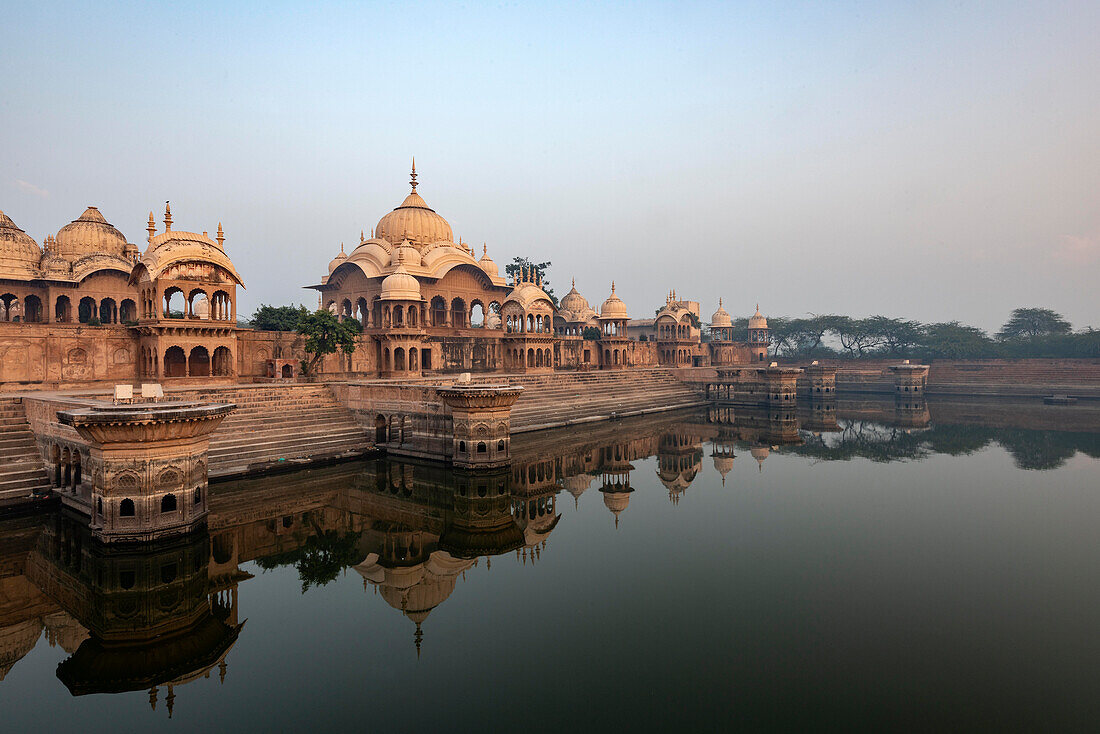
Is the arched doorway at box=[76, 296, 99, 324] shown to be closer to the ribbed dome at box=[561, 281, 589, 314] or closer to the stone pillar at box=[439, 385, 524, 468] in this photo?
the stone pillar at box=[439, 385, 524, 468]

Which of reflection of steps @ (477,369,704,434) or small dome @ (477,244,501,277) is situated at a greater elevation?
small dome @ (477,244,501,277)

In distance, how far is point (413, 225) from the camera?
3712 centimetres

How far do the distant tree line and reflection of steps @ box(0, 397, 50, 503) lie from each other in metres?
65.6

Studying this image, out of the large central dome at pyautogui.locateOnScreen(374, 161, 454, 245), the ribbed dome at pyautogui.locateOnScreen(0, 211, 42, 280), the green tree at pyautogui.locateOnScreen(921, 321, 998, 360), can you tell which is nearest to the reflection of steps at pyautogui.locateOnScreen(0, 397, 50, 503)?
the ribbed dome at pyautogui.locateOnScreen(0, 211, 42, 280)

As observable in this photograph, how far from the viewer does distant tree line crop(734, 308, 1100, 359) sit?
55.3m

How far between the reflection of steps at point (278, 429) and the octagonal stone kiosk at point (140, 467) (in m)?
4.00

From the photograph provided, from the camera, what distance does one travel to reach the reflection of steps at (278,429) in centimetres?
1598

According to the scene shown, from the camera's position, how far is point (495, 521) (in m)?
13.2

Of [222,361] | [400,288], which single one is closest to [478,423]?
[222,361]

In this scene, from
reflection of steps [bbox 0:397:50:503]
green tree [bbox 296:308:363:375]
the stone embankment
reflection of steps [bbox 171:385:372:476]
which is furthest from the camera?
the stone embankment

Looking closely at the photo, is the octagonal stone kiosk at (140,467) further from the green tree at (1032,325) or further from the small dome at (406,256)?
the green tree at (1032,325)

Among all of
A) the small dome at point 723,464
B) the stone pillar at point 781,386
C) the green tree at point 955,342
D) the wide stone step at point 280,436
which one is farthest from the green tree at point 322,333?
the green tree at point 955,342

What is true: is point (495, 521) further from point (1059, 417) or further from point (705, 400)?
point (1059, 417)

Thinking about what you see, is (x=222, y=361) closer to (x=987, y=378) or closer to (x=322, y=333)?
(x=322, y=333)
